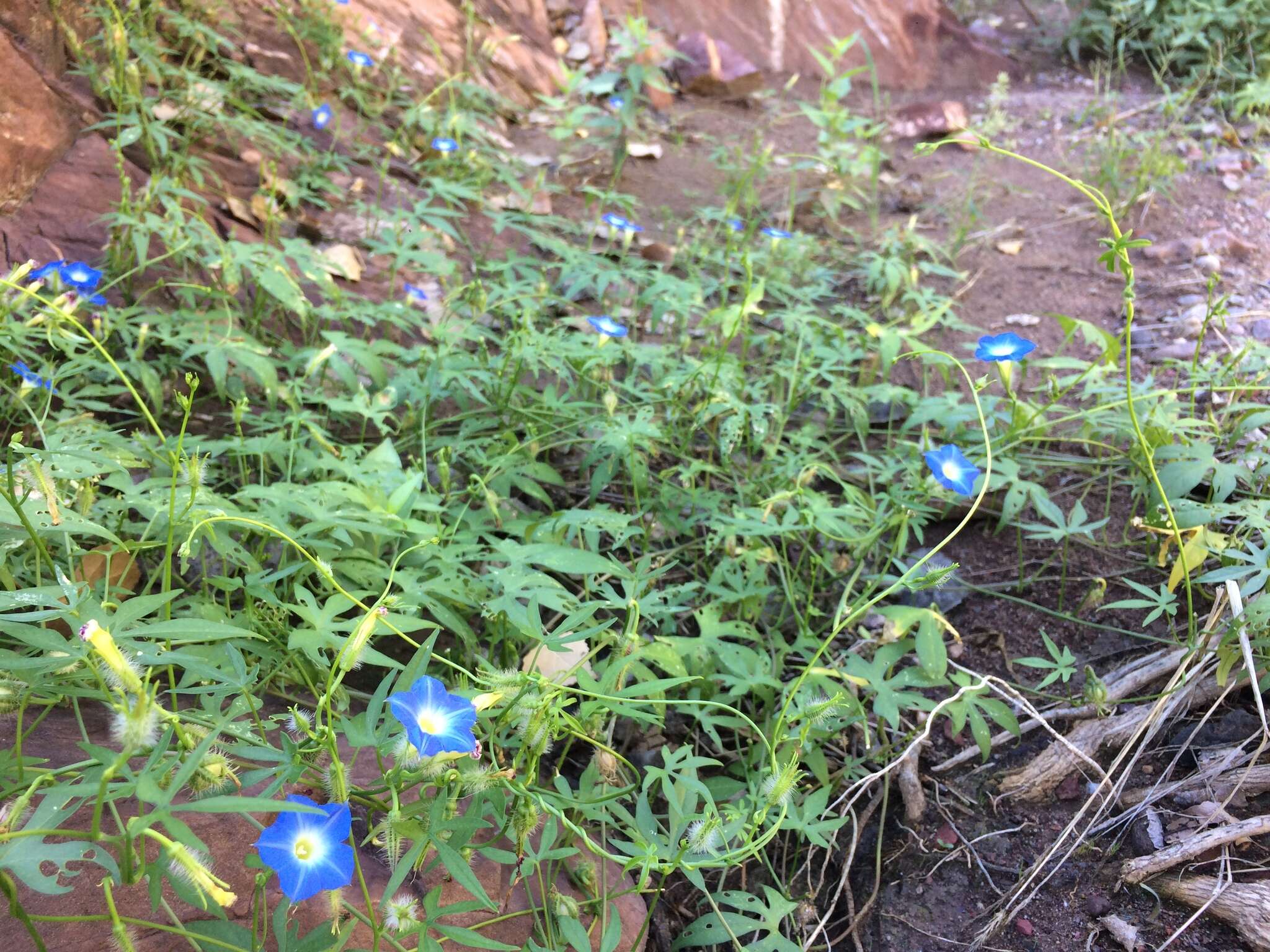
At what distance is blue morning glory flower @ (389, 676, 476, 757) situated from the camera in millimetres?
1099

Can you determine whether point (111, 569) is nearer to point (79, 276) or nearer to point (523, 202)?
point (79, 276)

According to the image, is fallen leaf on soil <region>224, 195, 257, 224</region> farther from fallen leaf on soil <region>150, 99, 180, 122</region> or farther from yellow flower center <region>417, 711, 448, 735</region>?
yellow flower center <region>417, 711, 448, 735</region>

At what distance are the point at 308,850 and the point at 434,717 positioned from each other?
0.21m

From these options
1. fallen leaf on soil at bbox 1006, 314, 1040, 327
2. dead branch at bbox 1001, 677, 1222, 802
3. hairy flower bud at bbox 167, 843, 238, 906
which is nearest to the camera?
hairy flower bud at bbox 167, 843, 238, 906

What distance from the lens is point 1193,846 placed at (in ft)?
4.76

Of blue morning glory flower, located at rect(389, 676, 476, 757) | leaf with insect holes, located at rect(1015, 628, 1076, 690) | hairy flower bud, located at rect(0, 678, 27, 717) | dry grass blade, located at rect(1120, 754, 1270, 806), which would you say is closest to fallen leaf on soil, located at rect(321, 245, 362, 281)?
hairy flower bud, located at rect(0, 678, 27, 717)

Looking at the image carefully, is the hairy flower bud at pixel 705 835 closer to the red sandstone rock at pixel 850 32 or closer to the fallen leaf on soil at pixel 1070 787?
the fallen leaf on soil at pixel 1070 787

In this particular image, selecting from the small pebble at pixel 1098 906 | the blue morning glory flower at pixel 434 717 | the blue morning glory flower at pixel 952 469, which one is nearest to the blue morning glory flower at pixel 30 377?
the blue morning glory flower at pixel 434 717

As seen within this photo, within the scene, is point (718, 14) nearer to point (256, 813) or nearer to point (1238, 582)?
point (1238, 582)

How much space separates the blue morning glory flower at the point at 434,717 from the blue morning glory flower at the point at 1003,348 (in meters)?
1.49

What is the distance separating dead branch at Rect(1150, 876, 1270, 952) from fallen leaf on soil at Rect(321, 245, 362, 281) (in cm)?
255

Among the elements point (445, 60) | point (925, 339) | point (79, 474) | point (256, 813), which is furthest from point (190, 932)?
point (445, 60)

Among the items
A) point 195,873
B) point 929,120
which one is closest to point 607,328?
point 195,873

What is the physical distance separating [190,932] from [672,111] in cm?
447
